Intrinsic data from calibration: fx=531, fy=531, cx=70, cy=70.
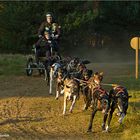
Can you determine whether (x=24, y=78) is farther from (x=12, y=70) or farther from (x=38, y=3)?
(x=38, y=3)

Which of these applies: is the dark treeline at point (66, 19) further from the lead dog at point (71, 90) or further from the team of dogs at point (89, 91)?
the lead dog at point (71, 90)

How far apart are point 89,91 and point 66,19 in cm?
1837

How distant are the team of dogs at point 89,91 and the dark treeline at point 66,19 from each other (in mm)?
15738

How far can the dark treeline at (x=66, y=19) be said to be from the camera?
100.0 feet

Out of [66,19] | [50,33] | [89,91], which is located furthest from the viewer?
[66,19]

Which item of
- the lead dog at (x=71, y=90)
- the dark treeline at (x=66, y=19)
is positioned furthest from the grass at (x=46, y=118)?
the dark treeline at (x=66, y=19)

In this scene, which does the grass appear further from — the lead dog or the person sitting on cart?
the person sitting on cart

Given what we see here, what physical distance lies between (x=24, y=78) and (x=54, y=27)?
2.67 metres

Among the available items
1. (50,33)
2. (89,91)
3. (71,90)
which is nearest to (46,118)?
(71,90)

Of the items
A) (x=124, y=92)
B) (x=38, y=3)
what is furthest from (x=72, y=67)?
(x=38, y=3)

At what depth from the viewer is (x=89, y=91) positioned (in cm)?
1219

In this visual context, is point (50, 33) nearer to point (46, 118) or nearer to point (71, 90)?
point (71, 90)

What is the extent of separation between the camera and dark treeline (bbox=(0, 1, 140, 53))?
30469 millimetres

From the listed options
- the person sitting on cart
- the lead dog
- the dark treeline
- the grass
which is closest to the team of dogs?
the lead dog
